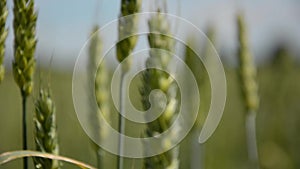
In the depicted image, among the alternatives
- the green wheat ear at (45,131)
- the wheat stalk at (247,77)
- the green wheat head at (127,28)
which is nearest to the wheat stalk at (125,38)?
the green wheat head at (127,28)

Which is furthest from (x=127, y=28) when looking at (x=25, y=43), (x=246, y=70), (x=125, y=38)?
(x=246, y=70)

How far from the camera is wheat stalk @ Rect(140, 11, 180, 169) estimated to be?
2.14ft

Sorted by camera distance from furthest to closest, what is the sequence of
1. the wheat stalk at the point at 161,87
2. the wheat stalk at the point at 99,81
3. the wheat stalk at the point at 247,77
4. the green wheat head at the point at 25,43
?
1. the wheat stalk at the point at 247,77
2. the wheat stalk at the point at 99,81
3. the green wheat head at the point at 25,43
4. the wheat stalk at the point at 161,87

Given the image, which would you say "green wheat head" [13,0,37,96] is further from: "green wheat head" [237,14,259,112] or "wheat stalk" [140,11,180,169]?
"green wheat head" [237,14,259,112]

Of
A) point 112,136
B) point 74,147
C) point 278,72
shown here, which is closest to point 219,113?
point 112,136

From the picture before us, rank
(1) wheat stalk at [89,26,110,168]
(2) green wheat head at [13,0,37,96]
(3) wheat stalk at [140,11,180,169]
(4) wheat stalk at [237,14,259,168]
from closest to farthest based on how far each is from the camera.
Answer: (3) wheat stalk at [140,11,180,169], (2) green wheat head at [13,0,37,96], (1) wheat stalk at [89,26,110,168], (4) wheat stalk at [237,14,259,168]

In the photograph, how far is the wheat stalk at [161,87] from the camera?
25.7 inches

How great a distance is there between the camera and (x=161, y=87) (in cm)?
68

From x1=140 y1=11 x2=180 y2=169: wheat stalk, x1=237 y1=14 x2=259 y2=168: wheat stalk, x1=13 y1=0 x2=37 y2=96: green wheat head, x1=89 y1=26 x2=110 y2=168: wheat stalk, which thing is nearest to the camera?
x1=140 y1=11 x2=180 y2=169: wheat stalk

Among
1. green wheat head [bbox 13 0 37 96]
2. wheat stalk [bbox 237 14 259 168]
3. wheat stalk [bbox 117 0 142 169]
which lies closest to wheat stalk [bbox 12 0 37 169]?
green wheat head [bbox 13 0 37 96]

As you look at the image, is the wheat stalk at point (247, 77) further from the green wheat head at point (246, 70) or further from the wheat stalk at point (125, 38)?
the wheat stalk at point (125, 38)

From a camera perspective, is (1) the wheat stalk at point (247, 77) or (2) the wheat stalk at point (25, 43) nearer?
(2) the wheat stalk at point (25, 43)

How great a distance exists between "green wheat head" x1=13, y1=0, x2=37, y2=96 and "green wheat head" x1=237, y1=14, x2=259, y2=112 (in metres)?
0.79

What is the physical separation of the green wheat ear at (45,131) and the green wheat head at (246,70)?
A: 0.81 metres
